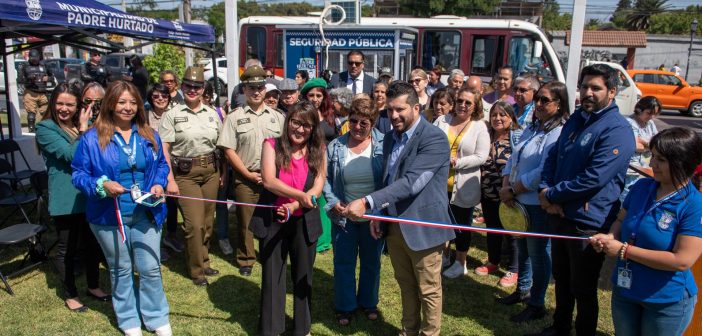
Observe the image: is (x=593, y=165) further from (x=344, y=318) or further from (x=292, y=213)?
(x=344, y=318)

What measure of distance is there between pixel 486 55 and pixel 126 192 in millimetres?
11989

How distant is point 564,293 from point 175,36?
238 inches

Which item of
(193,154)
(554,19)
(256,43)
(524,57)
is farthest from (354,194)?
(554,19)

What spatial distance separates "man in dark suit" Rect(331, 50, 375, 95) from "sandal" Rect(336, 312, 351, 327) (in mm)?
3535

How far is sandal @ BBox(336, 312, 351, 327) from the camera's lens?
4.09m

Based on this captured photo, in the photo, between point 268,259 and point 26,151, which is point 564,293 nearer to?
point 268,259

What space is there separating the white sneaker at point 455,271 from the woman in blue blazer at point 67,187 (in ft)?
10.3

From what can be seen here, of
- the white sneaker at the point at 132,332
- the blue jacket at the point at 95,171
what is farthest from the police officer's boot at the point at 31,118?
the white sneaker at the point at 132,332

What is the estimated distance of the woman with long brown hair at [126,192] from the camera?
349 cm

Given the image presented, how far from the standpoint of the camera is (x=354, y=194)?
12.5 ft

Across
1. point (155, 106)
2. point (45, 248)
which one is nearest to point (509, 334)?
point (155, 106)

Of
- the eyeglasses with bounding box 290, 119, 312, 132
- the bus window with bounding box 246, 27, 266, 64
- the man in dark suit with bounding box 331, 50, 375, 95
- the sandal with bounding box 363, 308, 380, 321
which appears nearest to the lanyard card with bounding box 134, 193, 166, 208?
the eyeglasses with bounding box 290, 119, 312, 132

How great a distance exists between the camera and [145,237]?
363 cm

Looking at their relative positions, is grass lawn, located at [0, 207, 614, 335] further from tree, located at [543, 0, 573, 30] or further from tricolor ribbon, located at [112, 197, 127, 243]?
tree, located at [543, 0, 573, 30]
